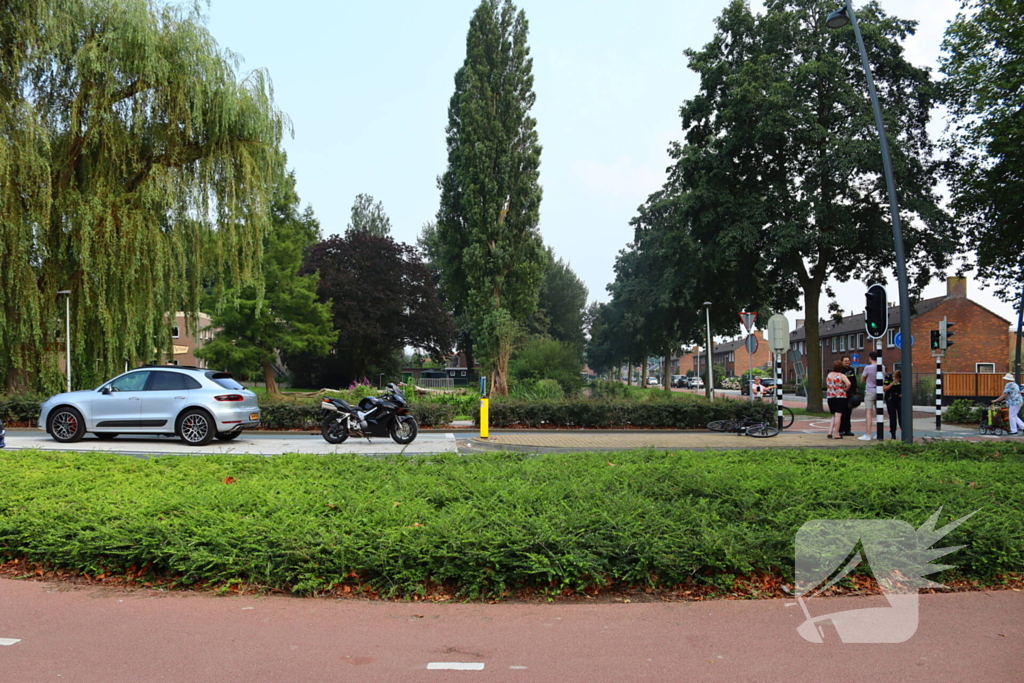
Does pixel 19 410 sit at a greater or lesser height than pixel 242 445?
greater

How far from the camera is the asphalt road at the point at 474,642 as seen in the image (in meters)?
3.76

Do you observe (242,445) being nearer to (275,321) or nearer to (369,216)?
(275,321)

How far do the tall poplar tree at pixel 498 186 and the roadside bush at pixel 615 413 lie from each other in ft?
39.1

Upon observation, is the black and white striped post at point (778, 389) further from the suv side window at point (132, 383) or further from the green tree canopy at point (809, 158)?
the suv side window at point (132, 383)

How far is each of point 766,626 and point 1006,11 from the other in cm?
2544

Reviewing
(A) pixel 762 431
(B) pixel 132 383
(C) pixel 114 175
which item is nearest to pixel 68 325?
(C) pixel 114 175

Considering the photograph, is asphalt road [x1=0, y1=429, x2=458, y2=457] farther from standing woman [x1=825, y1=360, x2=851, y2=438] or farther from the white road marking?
the white road marking

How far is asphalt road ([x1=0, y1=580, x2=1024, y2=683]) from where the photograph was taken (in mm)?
3758

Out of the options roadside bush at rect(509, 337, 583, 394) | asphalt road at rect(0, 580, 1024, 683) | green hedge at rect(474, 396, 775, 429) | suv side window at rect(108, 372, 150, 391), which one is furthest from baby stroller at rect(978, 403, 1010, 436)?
suv side window at rect(108, 372, 150, 391)

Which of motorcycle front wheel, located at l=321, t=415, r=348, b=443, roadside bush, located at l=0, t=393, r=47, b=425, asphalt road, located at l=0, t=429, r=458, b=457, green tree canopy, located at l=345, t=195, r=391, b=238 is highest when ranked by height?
green tree canopy, located at l=345, t=195, r=391, b=238

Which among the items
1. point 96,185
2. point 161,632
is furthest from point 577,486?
point 96,185

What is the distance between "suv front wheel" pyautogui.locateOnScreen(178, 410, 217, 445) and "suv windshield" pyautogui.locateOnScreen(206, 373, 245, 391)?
0.66 meters

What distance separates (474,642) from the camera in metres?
4.20

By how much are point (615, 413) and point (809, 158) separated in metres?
15.5
